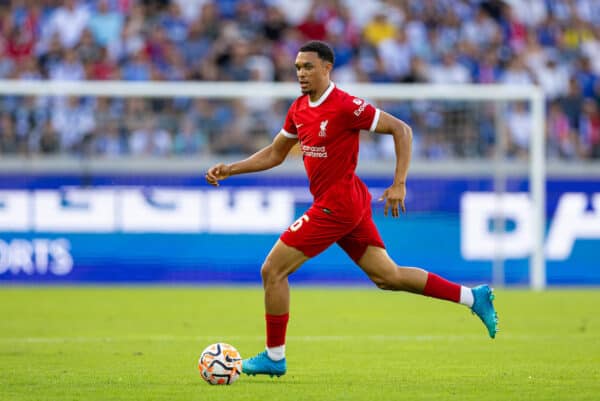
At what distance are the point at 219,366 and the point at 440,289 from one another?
1.87 meters

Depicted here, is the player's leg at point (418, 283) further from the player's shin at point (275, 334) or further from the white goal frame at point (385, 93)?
the white goal frame at point (385, 93)

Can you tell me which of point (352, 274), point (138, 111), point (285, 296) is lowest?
point (352, 274)

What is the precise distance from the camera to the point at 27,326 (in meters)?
13.3

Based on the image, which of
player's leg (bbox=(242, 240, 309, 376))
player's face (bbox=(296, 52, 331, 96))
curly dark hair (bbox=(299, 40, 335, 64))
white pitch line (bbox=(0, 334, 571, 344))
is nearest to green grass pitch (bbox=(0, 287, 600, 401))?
white pitch line (bbox=(0, 334, 571, 344))

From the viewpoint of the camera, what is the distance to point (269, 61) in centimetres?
2233

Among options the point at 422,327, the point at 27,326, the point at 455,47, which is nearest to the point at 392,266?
the point at 422,327

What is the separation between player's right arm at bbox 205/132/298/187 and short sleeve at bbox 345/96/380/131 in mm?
642

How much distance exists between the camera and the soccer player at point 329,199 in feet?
29.0

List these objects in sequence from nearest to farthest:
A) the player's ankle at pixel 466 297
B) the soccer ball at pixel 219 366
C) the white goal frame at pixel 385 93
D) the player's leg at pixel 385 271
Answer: the soccer ball at pixel 219 366 → the player's leg at pixel 385 271 → the player's ankle at pixel 466 297 → the white goal frame at pixel 385 93

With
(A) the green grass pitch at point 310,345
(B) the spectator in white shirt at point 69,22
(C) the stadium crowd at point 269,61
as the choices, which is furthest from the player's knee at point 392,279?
(B) the spectator in white shirt at point 69,22

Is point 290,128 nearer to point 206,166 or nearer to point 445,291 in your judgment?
point 445,291

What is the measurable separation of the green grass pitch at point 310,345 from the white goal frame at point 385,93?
1413 millimetres

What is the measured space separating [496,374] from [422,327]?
4.24m

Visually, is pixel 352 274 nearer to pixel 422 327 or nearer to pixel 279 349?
pixel 422 327
